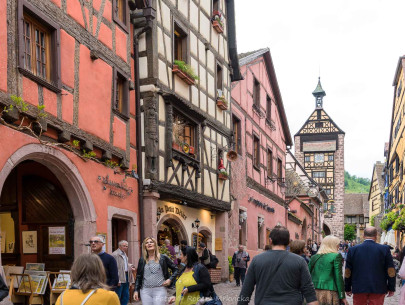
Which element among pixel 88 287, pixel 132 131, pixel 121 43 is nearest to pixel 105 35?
pixel 121 43

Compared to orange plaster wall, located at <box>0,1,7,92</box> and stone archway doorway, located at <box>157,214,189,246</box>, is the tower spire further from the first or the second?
orange plaster wall, located at <box>0,1,7,92</box>

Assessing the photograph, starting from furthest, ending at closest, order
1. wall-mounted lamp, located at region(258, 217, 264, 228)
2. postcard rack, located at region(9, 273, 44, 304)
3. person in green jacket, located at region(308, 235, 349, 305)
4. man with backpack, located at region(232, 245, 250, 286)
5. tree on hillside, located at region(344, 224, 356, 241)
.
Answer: tree on hillside, located at region(344, 224, 356, 241) → wall-mounted lamp, located at region(258, 217, 264, 228) → man with backpack, located at region(232, 245, 250, 286) → postcard rack, located at region(9, 273, 44, 304) → person in green jacket, located at region(308, 235, 349, 305)

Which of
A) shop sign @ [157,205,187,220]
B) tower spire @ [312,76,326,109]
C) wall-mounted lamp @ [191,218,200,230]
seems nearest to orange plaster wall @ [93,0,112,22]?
shop sign @ [157,205,187,220]

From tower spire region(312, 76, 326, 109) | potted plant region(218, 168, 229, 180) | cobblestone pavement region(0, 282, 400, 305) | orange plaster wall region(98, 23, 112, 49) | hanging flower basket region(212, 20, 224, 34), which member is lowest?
cobblestone pavement region(0, 282, 400, 305)

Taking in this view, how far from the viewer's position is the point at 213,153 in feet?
66.5

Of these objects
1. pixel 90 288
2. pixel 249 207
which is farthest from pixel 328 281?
pixel 249 207

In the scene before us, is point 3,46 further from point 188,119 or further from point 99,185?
point 188,119

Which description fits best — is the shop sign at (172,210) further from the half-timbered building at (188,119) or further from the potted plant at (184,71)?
the potted plant at (184,71)

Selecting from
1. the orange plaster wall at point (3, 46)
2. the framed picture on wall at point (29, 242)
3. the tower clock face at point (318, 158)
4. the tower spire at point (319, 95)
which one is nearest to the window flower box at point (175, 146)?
the framed picture on wall at point (29, 242)

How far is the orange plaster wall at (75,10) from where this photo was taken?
40.0ft

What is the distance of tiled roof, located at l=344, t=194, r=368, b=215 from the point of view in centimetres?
9462

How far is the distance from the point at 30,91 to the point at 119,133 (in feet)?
12.7

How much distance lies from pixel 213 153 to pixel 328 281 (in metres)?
12.4

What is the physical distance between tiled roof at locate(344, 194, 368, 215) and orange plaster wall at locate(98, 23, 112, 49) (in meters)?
84.2
